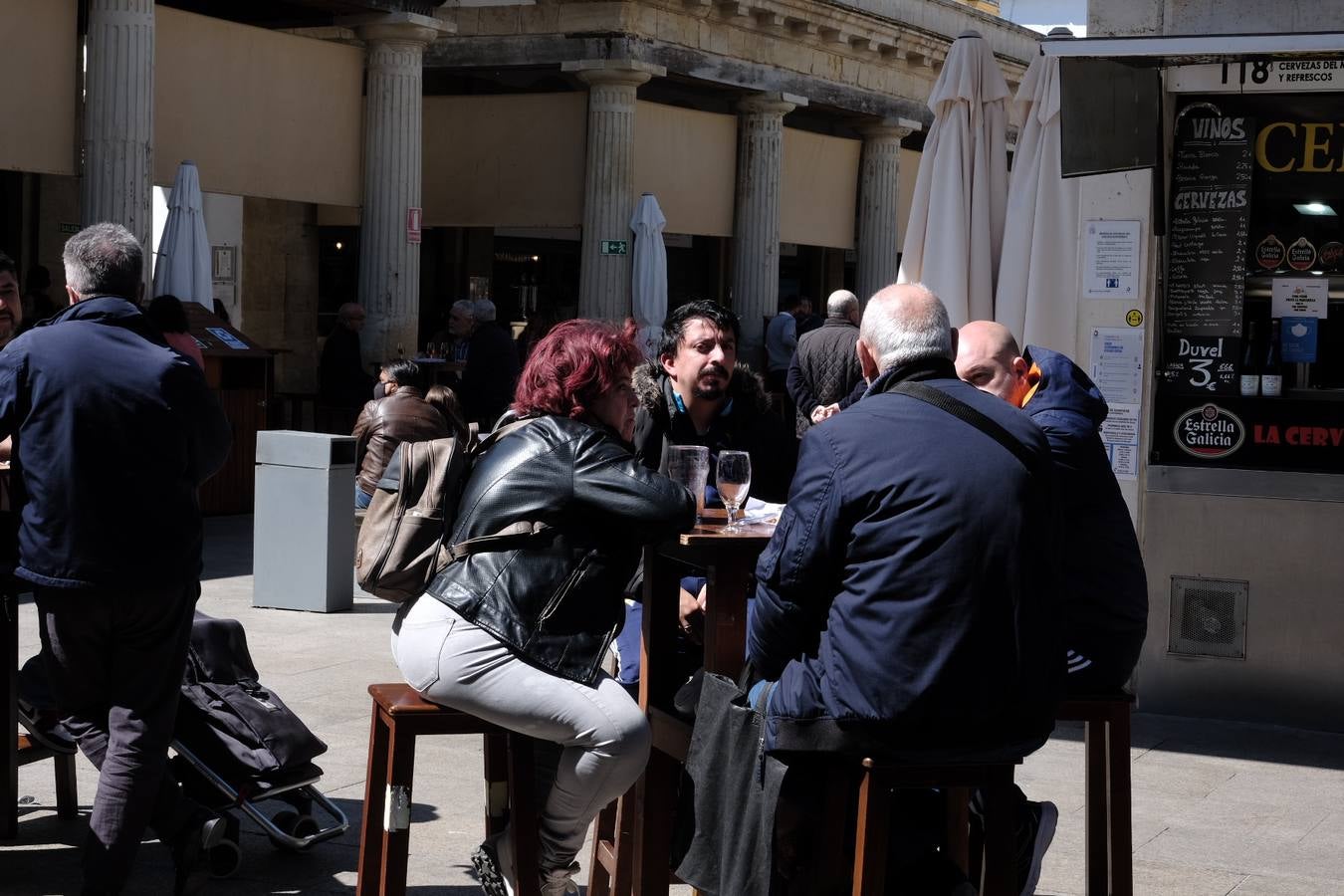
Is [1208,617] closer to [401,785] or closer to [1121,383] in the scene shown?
[1121,383]

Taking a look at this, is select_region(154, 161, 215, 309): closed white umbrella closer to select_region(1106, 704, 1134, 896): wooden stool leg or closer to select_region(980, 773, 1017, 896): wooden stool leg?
select_region(1106, 704, 1134, 896): wooden stool leg

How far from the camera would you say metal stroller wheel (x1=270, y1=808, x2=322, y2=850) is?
533 centimetres

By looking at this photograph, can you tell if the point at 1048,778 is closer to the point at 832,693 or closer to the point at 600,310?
the point at 832,693

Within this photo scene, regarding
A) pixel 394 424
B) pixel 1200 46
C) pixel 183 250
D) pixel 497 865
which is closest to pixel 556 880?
pixel 497 865

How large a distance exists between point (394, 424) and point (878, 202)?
1607 cm

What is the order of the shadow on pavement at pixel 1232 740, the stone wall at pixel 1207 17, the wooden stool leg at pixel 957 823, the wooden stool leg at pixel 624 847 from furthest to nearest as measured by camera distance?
the stone wall at pixel 1207 17 < the shadow on pavement at pixel 1232 740 < the wooden stool leg at pixel 624 847 < the wooden stool leg at pixel 957 823

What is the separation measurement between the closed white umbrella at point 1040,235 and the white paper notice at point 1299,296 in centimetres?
94

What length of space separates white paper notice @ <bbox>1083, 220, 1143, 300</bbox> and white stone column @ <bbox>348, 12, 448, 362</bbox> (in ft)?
34.0

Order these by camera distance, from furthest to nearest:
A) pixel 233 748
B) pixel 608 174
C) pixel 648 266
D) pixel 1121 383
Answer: pixel 608 174
pixel 648 266
pixel 1121 383
pixel 233 748

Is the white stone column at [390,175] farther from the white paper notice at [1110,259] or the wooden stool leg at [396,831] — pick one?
the wooden stool leg at [396,831]

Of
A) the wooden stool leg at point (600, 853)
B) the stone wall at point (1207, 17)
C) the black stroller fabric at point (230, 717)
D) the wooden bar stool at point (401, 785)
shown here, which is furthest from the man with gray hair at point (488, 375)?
the wooden bar stool at point (401, 785)

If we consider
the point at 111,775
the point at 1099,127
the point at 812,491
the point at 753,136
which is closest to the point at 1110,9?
the point at 1099,127

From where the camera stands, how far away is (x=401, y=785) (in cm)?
430

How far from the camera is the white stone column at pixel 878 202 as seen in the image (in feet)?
81.6
